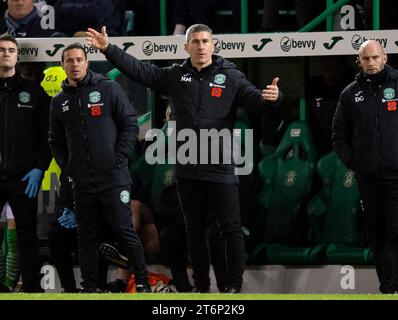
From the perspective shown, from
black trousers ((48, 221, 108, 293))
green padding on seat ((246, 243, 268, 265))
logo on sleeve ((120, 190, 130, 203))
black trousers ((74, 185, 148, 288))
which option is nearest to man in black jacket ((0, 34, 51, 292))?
black trousers ((48, 221, 108, 293))

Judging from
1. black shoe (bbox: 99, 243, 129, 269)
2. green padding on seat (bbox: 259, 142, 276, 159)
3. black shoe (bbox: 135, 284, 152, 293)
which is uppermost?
green padding on seat (bbox: 259, 142, 276, 159)

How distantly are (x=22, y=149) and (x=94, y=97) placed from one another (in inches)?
36.9

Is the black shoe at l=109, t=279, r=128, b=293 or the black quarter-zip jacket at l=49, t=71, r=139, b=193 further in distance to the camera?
the black shoe at l=109, t=279, r=128, b=293

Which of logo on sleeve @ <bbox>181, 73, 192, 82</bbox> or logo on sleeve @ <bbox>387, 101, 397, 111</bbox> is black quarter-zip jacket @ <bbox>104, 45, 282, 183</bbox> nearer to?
logo on sleeve @ <bbox>181, 73, 192, 82</bbox>

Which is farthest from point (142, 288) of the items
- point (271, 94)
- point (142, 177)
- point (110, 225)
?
point (142, 177)

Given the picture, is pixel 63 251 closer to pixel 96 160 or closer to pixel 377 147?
pixel 96 160

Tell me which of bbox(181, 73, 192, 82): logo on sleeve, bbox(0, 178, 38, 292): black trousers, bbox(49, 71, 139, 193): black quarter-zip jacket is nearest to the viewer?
bbox(181, 73, 192, 82): logo on sleeve

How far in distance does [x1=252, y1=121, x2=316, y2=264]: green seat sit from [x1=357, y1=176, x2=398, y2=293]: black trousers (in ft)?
5.95

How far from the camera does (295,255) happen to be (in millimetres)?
13547

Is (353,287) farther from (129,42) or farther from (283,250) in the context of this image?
(129,42)

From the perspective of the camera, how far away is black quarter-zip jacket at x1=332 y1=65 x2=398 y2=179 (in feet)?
38.9

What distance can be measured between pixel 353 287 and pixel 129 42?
2769mm

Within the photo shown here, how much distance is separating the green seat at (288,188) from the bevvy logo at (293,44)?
0.84 metres
